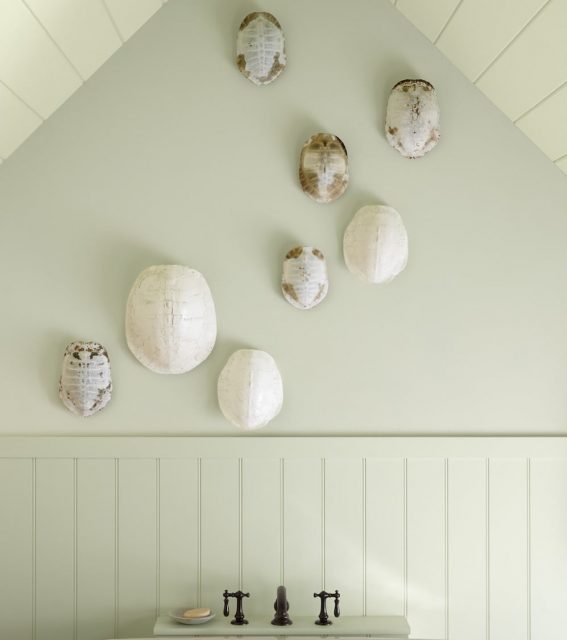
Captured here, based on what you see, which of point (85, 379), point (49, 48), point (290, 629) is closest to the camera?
point (49, 48)

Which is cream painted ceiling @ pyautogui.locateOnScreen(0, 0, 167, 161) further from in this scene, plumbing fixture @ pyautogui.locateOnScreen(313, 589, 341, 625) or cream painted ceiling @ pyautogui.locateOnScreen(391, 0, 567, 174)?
plumbing fixture @ pyautogui.locateOnScreen(313, 589, 341, 625)

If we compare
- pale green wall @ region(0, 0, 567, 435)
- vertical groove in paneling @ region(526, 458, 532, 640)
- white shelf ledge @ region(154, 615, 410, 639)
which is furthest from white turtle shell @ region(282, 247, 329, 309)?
white shelf ledge @ region(154, 615, 410, 639)

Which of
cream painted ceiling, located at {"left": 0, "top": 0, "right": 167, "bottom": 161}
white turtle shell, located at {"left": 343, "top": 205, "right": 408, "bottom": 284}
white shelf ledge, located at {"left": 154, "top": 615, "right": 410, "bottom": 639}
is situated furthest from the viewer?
white turtle shell, located at {"left": 343, "top": 205, "right": 408, "bottom": 284}

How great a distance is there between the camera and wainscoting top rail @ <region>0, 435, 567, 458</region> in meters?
2.27

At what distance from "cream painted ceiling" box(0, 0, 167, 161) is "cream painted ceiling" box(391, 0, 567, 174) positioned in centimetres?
78

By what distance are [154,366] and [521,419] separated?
1045 mm

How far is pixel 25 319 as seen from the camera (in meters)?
2.30

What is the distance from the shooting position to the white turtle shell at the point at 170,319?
87.0 inches

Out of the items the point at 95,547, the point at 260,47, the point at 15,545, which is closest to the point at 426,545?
the point at 95,547

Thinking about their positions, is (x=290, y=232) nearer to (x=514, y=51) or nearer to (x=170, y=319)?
(x=170, y=319)

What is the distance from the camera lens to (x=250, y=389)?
7.27 ft

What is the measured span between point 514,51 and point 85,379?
1.40m

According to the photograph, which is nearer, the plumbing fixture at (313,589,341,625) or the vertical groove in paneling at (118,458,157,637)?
the plumbing fixture at (313,589,341,625)

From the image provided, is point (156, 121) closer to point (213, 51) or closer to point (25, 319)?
point (213, 51)
